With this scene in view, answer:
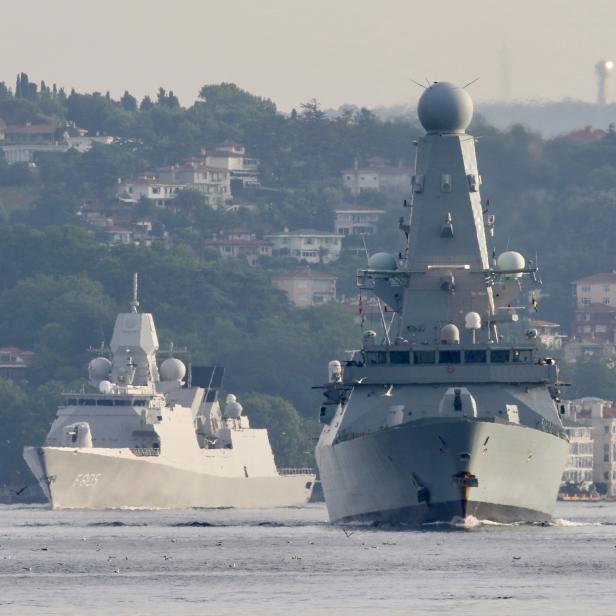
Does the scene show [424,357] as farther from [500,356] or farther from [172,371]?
[172,371]

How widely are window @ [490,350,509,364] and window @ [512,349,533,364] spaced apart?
290 millimetres

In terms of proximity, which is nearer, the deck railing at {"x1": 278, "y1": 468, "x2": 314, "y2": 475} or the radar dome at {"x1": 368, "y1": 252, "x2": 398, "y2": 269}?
the radar dome at {"x1": 368, "y1": 252, "x2": 398, "y2": 269}

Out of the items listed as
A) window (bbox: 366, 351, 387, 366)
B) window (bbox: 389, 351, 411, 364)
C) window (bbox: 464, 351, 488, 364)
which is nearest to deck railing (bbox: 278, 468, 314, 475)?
window (bbox: 366, 351, 387, 366)

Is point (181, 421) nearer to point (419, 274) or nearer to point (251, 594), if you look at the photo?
point (419, 274)

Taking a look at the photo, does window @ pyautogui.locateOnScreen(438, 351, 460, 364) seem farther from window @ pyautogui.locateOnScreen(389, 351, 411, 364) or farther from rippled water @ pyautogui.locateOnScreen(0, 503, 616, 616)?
rippled water @ pyautogui.locateOnScreen(0, 503, 616, 616)

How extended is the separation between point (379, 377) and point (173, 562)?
16.5 metres

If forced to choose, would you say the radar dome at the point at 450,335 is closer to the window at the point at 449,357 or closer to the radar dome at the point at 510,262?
the window at the point at 449,357

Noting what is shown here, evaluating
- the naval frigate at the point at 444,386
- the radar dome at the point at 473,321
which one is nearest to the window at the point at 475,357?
the naval frigate at the point at 444,386

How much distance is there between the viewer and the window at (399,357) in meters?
106

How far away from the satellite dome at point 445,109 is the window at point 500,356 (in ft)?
34.5

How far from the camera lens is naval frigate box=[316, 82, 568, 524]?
99.2 m

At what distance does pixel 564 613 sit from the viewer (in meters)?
74.2

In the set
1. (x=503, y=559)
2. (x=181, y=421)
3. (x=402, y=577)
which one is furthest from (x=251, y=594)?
(x=181, y=421)

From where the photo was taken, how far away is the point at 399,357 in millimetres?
106250
